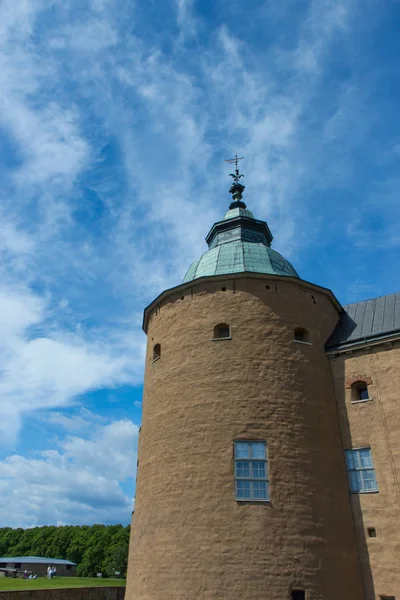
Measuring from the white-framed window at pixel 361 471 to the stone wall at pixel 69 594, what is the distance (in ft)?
50.0

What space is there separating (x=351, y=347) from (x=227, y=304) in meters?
4.89

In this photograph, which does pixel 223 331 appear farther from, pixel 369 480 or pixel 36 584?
pixel 36 584

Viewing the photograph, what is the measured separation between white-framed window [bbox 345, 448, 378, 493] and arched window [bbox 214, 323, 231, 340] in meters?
5.92

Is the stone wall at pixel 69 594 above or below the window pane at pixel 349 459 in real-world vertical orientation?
below

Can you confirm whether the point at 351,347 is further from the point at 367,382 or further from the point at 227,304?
the point at 227,304

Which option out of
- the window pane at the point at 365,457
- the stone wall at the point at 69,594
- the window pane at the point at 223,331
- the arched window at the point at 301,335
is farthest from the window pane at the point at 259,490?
the stone wall at the point at 69,594

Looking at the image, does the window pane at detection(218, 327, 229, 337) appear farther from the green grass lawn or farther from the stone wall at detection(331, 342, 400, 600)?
the green grass lawn

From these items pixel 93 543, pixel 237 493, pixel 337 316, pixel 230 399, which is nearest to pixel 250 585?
pixel 237 493

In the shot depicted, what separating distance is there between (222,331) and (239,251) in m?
4.35

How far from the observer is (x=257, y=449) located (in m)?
15.9

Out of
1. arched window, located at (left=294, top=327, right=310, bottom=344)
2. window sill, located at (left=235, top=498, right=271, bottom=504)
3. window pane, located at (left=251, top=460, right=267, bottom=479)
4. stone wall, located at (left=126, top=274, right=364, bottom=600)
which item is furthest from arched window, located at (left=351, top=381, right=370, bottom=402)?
window sill, located at (left=235, top=498, right=271, bottom=504)

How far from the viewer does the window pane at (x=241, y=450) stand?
15.9m

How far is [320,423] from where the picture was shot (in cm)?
1688

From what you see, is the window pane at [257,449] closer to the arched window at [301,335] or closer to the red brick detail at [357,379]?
the red brick detail at [357,379]
